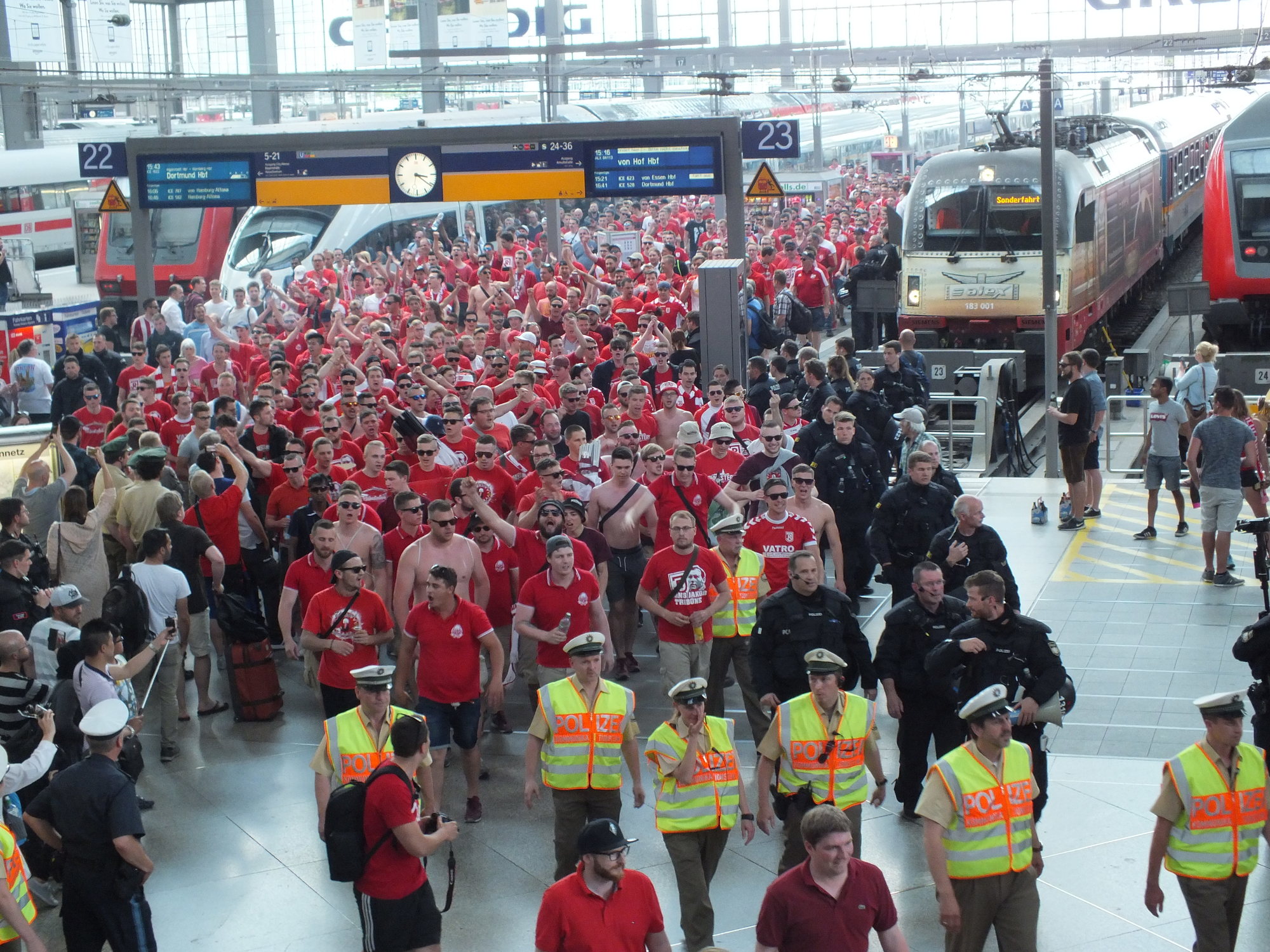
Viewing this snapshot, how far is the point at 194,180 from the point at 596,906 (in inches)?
550

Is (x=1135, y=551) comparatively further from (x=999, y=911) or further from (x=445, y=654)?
(x=999, y=911)

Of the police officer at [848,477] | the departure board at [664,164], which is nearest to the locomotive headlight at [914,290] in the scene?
the departure board at [664,164]

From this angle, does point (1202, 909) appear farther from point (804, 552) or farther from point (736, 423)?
point (736, 423)

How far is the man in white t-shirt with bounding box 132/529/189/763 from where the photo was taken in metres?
9.45

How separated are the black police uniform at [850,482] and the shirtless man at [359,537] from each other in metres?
3.38

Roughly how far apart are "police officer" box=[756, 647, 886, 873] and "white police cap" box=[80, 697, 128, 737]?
271 centimetres

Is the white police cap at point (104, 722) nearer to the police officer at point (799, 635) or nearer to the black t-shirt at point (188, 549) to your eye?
the police officer at point (799, 635)

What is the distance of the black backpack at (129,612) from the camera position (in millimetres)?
9156

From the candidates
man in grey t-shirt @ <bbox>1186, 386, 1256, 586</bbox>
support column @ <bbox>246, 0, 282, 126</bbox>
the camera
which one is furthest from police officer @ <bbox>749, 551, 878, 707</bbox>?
support column @ <bbox>246, 0, 282, 126</bbox>

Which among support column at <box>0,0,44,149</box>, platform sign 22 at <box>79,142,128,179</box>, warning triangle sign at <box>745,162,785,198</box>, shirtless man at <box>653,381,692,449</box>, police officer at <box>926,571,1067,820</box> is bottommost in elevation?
police officer at <box>926,571,1067,820</box>

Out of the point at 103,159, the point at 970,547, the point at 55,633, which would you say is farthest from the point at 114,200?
the point at 970,547

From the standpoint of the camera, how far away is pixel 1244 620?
38.1ft

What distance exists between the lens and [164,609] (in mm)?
9477

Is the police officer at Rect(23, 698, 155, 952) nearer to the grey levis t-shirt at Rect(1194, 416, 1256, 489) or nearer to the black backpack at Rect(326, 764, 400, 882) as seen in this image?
the black backpack at Rect(326, 764, 400, 882)
